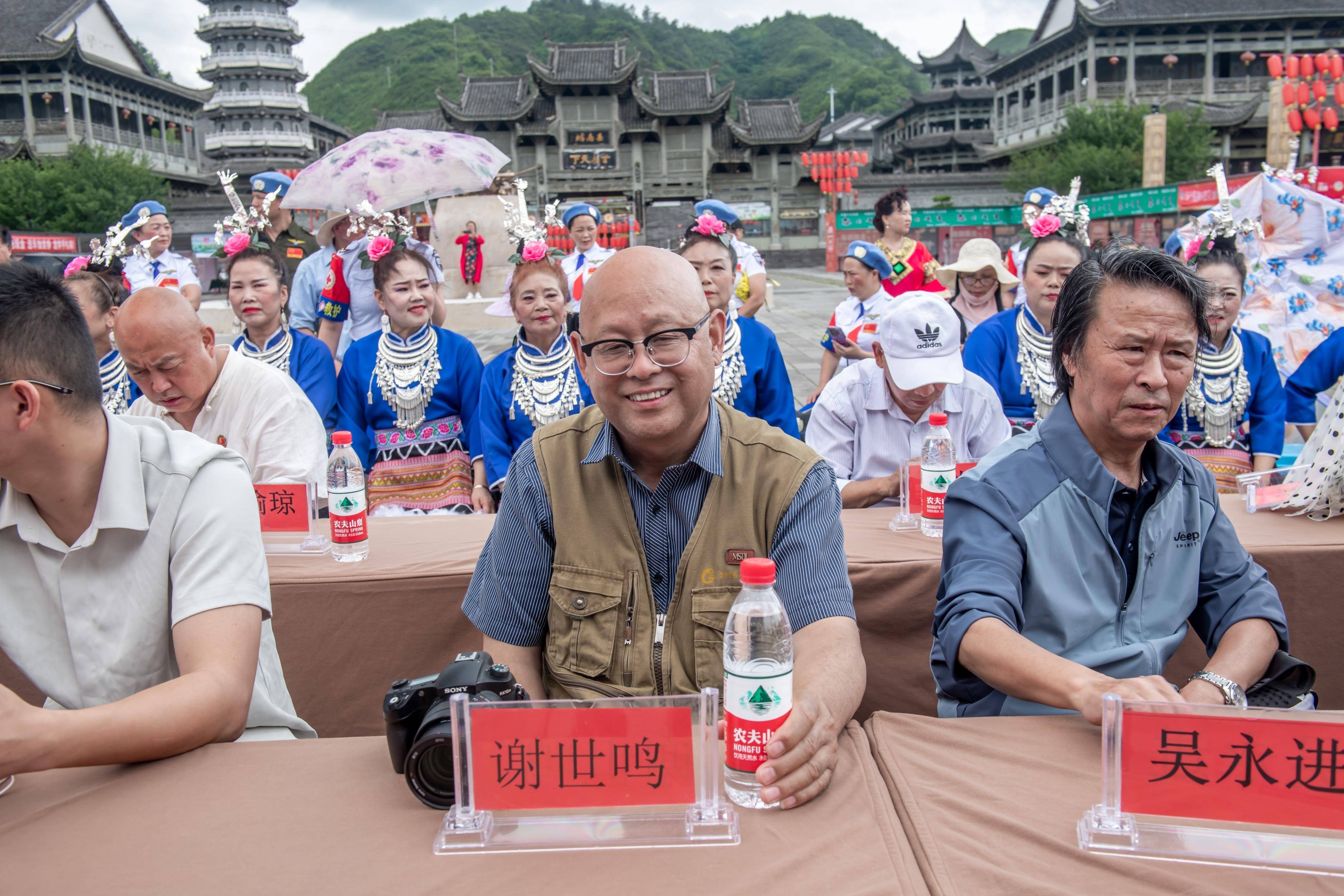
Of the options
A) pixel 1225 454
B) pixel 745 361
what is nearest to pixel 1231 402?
pixel 1225 454

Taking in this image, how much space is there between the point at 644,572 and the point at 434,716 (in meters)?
0.52

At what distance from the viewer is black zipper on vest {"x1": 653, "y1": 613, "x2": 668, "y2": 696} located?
1.64 metres

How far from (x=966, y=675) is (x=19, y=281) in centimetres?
170

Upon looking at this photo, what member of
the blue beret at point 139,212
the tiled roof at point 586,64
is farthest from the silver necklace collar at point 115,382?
the tiled roof at point 586,64

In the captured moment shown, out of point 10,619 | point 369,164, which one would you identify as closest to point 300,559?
point 10,619

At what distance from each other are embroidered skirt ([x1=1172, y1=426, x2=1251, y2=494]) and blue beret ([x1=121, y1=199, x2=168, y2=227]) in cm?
622

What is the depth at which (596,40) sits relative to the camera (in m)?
55.1

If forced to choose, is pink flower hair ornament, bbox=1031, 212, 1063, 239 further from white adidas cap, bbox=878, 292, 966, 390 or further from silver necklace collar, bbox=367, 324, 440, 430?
silver necklace collar, bbox=367, 324, 440, 430

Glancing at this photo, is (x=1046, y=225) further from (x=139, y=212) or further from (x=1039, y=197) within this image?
(x=139, y=212)

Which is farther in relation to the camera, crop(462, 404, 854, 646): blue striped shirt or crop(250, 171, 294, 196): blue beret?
crop(250, 171, 294, 196): blue beret

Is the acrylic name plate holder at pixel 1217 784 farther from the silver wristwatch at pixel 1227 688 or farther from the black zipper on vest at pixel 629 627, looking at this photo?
the black zipper on vest at pixel 629 627

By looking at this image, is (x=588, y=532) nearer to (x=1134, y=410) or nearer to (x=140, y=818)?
(x=140, y=818)

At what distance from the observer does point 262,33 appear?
117 ft

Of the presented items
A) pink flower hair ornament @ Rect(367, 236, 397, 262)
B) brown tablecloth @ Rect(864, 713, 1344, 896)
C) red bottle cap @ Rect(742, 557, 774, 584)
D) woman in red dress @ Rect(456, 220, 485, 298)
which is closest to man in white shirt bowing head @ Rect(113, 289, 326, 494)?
pink flower hair ornament @ Rect(367, 236, 397, 262)
